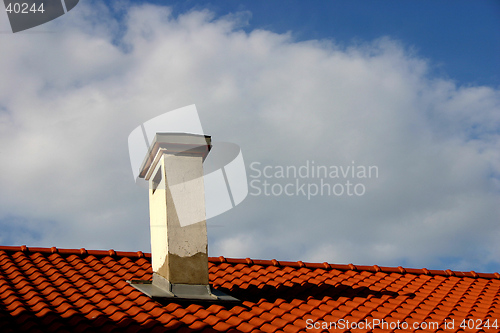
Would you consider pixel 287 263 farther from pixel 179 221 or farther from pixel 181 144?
pixel 181 144

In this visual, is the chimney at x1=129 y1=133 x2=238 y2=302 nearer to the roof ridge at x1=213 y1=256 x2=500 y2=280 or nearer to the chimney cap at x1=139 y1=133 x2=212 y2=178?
the chimney cap at x1=139 y1=133 x2=212 y2=178

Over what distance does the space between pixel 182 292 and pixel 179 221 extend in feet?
2.72

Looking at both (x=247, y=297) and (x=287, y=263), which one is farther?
(x=287, y=263)

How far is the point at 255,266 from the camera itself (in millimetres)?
8016

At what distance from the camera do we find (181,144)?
22.2 ft

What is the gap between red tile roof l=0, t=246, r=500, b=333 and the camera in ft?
17.9

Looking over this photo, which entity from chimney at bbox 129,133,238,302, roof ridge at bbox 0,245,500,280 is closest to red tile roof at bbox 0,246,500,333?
roof ridge at bbox 0,245,500,280

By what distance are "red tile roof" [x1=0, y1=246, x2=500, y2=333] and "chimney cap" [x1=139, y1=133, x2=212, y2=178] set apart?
1.67 meters

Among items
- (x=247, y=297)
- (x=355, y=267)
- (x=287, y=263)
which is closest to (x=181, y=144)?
(x=247, y=297)

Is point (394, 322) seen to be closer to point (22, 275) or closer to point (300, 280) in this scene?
point (300, 280)

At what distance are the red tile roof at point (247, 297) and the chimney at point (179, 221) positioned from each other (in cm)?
28

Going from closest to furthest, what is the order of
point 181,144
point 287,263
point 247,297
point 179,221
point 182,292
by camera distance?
point 182,292 < point 179,221 < point 247,297 < point 181,144 < point 287,263

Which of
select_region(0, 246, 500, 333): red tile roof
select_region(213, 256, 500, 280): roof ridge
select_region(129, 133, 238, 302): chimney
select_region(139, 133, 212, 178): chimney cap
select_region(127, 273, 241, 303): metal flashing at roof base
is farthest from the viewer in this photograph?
select_region(213, 256, 500, 280): roof ridge

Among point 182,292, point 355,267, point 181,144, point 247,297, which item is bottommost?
point 355,267
